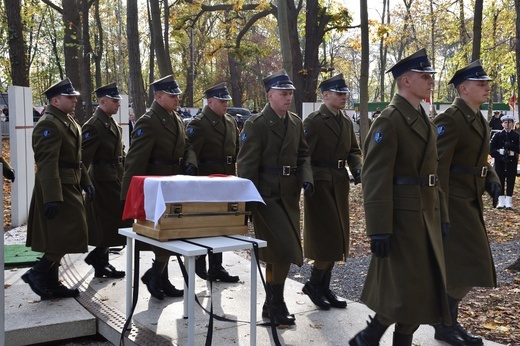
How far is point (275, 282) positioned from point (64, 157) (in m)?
2.59

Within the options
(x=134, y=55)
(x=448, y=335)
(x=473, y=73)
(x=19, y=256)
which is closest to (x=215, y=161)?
Result: (x=19, y=256)

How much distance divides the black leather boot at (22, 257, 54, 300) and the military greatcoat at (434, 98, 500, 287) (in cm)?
392

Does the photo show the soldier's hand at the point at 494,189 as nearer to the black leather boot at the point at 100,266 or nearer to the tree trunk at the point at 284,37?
the black leather boot at the point at 100,266

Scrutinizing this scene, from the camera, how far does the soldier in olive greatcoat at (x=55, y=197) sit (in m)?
6.48

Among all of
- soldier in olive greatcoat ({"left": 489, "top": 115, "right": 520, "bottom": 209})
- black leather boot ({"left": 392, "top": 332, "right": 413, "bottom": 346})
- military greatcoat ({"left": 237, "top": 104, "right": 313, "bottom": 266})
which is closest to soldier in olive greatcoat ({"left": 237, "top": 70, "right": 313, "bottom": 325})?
military greatcoat ({"left": 237, "top": 104, "right": 313, "bottom": 266})

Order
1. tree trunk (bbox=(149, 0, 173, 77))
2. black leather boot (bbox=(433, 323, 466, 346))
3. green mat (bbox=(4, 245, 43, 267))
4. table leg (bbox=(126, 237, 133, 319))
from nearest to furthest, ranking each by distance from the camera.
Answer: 1. black leather boot (bbox=(433, 323, 466, 346))
2. table leg (bbox=(126, 237, 133, 319))
3. green mat (bbox=(4, 245, 43, 267))
4. tree trunk (bbox=(149, 0, 173, 77))

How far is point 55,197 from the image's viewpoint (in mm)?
6434

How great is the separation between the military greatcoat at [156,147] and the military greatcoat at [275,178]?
1202 mm

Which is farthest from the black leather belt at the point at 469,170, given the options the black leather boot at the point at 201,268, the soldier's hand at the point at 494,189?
the black leather boot at the point at 201,268

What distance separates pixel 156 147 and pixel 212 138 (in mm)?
1019

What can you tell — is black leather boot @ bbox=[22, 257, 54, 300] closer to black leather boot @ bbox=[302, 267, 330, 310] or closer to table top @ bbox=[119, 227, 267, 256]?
table top @ bbox=[119, 227, 267, 256]

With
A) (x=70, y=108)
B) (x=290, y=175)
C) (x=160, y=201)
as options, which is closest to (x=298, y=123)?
(x=290, y=175)

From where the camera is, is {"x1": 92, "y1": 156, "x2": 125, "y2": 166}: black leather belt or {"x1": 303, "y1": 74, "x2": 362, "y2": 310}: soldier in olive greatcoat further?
{"x1": 92, "y1": 156, "x2": 125, "y2": 166}: black leather belt

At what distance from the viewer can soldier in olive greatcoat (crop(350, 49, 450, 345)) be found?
440 cm
